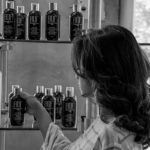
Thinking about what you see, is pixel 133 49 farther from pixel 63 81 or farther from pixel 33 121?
pixel 63 81

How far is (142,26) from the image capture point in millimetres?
2467

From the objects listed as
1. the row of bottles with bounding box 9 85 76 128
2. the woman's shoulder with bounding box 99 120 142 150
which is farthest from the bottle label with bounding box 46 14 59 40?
the woman's shoulder with bounding box 99 120 142 150

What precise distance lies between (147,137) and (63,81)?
1224mm

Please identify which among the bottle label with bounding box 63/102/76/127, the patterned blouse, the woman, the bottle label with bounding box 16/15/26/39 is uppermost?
the bottle label with bounding box 16/15/26/39

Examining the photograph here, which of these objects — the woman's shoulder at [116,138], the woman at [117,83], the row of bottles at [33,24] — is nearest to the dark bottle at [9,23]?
the row of bottles at [33,24]

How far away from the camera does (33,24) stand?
1.78 m

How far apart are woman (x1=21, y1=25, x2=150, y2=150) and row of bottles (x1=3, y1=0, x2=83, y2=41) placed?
0.60 metres

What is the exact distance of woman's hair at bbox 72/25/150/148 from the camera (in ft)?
3.72

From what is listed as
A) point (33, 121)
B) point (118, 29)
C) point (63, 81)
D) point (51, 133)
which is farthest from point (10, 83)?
point (118, 29)

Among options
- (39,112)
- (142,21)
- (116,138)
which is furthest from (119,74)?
(142,21)

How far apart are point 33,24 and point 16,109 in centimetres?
42

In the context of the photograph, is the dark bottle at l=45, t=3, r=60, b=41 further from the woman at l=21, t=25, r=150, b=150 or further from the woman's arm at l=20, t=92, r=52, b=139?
the woman at l=21, t=25, r=150, b=150

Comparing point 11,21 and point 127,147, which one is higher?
point 11,21

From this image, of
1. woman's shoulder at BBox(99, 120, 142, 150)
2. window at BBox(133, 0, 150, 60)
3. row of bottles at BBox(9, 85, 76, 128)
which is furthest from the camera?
window at BBox(133, 0, 150, 60)
